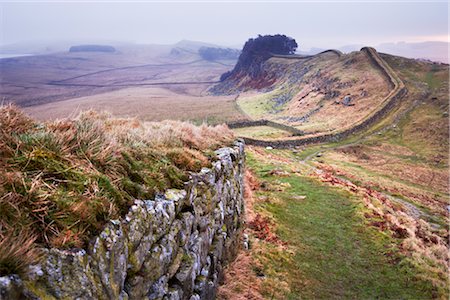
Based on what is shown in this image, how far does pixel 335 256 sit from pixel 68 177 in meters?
13.6

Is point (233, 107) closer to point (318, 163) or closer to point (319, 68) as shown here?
point (319, 68)

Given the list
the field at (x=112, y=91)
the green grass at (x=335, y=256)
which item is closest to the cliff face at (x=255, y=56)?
the field at (x=112, y=91)

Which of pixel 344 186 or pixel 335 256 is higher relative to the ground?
pixel 344 186

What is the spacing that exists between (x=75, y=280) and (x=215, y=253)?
6.59 metres

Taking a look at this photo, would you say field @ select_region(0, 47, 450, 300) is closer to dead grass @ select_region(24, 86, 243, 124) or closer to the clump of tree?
dead grass @ select_region(24, 86, 243, 124)

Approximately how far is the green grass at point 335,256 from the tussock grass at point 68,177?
7623 mm

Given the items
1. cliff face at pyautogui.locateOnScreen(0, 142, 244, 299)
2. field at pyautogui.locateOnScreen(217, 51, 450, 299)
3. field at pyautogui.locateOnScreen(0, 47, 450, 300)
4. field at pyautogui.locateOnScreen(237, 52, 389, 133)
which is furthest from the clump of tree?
cliff face at pyautogui.locateOnScreen(0, 142, 244, 299)

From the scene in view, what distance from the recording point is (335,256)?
49.7 ft

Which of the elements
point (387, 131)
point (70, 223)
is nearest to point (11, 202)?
point (70, 223)

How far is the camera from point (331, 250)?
15.6 m

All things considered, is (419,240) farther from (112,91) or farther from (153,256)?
(112,91)

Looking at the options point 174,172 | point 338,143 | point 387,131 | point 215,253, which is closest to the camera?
point 174,172

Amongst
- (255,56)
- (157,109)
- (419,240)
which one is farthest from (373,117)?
(255,56)

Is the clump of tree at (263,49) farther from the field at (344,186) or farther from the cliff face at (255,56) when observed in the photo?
the field at (344,186)
